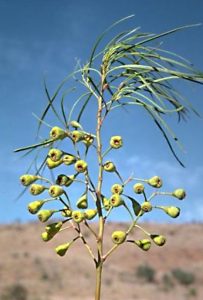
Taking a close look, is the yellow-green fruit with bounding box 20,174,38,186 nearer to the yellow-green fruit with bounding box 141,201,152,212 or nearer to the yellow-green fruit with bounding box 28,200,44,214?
the yellow-green fruit with bounding box 28,200,44,214

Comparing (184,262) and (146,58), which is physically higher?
(146,58)

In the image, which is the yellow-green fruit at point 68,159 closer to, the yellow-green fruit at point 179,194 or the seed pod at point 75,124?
the seed pod at point 75,124

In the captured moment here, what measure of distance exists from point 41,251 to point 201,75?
38052 mm

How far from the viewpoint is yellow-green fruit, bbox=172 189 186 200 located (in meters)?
2.21

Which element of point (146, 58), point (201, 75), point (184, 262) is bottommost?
point (184, 262)

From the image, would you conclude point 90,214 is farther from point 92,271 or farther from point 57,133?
point 92,271

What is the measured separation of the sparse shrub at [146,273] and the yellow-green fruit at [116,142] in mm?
31850

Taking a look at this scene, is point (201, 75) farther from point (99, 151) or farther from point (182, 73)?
point (99, 151)

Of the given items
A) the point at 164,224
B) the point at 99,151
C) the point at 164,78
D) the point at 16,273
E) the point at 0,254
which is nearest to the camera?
the point at 99,151

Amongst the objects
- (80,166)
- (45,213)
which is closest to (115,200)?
(80,166)

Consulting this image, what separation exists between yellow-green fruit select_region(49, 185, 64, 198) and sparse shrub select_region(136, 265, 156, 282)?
31.9 metres

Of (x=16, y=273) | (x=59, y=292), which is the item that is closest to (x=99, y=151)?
(x=59, y=292)

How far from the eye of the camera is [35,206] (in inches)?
85.3

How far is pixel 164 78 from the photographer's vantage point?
2203mm
